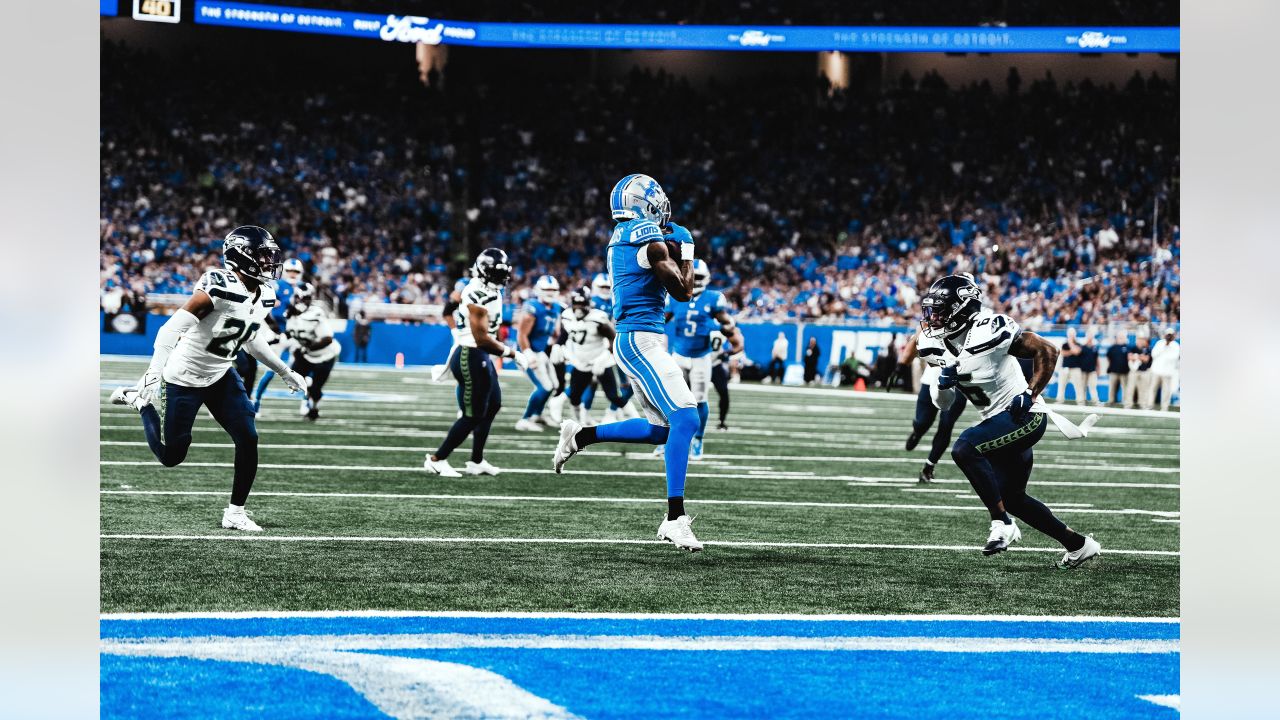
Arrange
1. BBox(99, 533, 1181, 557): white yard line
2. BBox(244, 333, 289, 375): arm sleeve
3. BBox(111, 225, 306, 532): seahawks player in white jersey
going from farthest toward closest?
BBox(244, 333, 289, 375): arm sleeve < BBox(111, 225, 306, 532): seahawks player in white jersey < BBox(99, 533, 1181, 557): white yard line

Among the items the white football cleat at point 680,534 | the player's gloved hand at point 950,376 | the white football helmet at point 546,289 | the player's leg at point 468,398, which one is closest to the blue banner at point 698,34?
the white football helmet at point 546,289

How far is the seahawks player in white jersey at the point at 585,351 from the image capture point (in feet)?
48.7

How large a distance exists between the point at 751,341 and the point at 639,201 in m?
23.6

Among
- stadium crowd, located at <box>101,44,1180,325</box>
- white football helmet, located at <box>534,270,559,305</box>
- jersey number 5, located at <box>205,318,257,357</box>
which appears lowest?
jersey number 5, located at <box>205,318,257,357</box>

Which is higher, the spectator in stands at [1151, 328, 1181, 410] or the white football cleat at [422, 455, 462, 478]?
the spectator in stands at [1151, 328, 1181, 410]

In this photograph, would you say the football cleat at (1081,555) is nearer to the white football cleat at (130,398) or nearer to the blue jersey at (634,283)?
the blue jersey at (634,283)

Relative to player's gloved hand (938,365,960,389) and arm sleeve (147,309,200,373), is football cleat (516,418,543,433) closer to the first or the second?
arm sleeve (147,309,200,373)

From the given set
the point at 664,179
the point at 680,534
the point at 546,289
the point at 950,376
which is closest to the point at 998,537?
the point at 950,376

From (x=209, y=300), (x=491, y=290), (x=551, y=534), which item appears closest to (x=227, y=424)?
(x=209, y=300)

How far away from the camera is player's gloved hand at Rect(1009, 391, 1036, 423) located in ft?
22.0

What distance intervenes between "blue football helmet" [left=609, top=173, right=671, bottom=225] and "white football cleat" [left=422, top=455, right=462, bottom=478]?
4.00 meters

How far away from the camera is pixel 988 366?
704 centimetres

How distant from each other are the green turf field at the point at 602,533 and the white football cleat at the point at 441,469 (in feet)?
0.26

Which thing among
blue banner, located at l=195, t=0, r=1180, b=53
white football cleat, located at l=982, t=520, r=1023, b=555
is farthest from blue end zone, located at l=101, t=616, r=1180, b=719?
blue banner, located at l=195, t=0, r=1180, b=53
